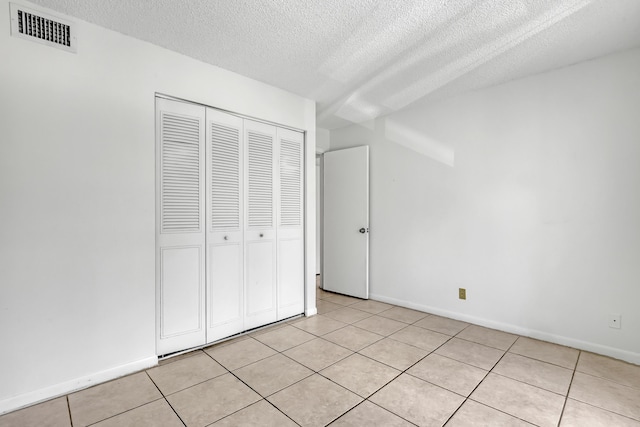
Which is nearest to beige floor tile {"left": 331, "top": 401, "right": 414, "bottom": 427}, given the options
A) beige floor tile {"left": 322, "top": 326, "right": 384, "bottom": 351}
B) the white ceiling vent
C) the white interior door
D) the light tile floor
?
the light tile floor

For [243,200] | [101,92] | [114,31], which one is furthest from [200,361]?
[114,31]

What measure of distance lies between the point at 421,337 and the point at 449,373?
68 cm

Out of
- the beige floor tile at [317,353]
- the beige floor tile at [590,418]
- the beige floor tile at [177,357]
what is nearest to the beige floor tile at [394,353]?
the beige floor tile at [317,353]

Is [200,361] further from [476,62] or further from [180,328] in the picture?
[476,62]

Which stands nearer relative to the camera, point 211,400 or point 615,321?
point 211,400

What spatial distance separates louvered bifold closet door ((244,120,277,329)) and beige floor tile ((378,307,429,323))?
1.36 metres

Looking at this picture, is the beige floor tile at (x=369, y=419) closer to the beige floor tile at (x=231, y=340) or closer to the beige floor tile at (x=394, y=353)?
the beige floor tile at (x=394, y=353)

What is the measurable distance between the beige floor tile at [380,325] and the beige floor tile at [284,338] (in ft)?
2.04

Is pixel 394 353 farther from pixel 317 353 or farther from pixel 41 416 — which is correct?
pixel 41 416

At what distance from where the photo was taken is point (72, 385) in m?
2.04

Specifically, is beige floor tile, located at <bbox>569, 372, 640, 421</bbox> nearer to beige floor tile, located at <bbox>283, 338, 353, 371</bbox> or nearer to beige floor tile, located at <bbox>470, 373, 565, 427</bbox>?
beige floor tile, located at <bbox>470, 373, 565, 427</bbox>

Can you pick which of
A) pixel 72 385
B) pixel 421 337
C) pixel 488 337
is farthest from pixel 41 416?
pixel 488 337

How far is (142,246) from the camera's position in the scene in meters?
2.35

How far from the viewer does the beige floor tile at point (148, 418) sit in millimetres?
1711
